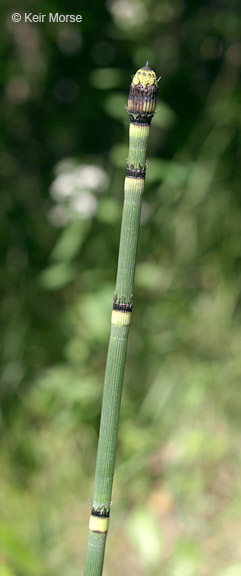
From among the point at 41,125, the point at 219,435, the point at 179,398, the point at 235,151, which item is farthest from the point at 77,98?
the point at 219,435

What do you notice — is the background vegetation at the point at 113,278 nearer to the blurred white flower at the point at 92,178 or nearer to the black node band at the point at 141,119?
the blurred white flower at the point at 92,178

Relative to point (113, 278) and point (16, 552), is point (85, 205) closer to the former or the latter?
point (113, 278)

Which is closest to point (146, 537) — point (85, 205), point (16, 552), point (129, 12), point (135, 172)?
point (16, 552)

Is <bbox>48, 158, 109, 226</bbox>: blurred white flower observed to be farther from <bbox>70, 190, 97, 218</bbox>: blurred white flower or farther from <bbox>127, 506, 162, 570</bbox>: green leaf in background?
<bbox>127, 506, 162, 570</bbox>: green leaf in background

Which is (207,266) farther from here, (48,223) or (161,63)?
(161,63)

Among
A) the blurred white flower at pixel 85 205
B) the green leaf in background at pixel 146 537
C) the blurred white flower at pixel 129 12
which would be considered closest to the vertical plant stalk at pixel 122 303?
the green leaf in background at pixel 146 537

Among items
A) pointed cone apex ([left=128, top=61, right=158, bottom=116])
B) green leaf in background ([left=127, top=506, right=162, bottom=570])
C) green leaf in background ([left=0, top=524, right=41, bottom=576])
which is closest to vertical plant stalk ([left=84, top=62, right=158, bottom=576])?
pointed cone apex ([left=128, top=61, right=158, bottom=116])
